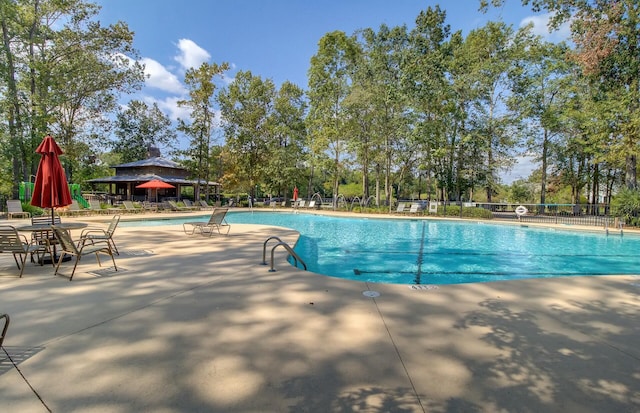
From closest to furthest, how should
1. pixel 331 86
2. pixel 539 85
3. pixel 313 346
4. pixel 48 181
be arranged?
1. pixel 313 346
2. pixel 48 181
3. pixel 539 85
4. pixel 331 86

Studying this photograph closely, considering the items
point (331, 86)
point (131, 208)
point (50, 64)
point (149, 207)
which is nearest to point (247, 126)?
point (331, 86)

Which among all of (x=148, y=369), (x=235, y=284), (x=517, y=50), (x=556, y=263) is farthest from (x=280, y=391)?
(x=517, y=50)

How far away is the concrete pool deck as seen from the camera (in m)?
1.91

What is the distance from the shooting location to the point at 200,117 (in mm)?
26156

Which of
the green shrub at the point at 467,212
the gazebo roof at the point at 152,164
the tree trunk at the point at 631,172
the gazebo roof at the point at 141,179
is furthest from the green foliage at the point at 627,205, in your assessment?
the gazebo roof at the point at 152,164

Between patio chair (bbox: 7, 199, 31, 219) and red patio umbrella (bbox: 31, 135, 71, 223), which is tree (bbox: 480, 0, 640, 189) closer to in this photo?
red patio umbrella (bbox: 31, 135, 71, 223)

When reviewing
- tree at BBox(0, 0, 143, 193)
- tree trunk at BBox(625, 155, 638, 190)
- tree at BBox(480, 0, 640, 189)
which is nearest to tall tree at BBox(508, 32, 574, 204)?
tree at BBox(480, 0, 640, 189)

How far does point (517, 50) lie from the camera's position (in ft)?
66.8

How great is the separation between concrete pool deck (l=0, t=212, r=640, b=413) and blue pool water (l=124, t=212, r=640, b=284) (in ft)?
8.43

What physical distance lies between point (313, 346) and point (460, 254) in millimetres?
7535

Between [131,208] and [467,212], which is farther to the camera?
[131,208]

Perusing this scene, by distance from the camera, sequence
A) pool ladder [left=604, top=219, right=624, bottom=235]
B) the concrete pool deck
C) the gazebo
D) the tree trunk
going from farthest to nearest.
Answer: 1. the gazebo
2. the tree trunk
3. pool ladder [left=604, top=219, right=624, bottom=235]
4. the concrete pool deck

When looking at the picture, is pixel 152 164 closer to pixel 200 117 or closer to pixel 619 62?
pixel 200 117

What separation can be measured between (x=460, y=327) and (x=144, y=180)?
2682 cm
